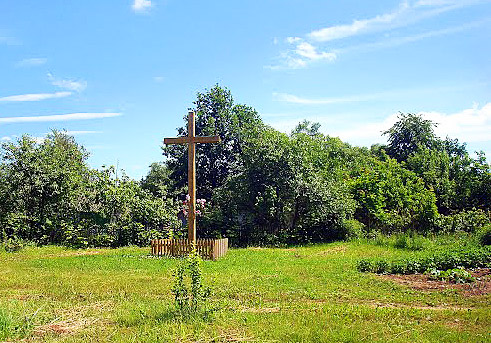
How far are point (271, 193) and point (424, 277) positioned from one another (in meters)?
12.1

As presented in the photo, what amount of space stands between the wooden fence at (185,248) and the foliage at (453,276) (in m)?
7.41

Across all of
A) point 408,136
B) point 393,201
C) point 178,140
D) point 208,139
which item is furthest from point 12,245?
point 408,136

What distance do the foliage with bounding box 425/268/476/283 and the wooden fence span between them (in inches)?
292

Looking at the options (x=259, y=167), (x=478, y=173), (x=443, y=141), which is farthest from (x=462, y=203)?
(x=443, y=141)

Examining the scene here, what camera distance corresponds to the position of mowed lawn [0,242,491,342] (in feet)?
20.9

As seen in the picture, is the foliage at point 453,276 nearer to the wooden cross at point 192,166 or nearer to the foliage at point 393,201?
the wooden cross at point 192,166

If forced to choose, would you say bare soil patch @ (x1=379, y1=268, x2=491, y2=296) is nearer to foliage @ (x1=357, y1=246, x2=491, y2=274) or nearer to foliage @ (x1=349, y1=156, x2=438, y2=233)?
foliage @ (x1=357, y1=246, x2=491, y2=274)

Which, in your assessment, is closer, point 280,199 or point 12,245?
point 12,245

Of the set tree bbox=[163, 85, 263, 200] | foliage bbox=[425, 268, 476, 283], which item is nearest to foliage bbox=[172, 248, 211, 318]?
foliage bbox=[425, 268, 476, 283]

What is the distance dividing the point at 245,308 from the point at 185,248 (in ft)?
28.3

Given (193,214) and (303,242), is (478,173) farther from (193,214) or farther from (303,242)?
(193,214)

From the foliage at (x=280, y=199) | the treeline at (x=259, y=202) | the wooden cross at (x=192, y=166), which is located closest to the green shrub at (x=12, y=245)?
the treeline at (x=259, y=202)

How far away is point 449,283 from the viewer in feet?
34.1

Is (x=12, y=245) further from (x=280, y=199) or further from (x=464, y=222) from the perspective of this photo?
(x=464, y=222)
